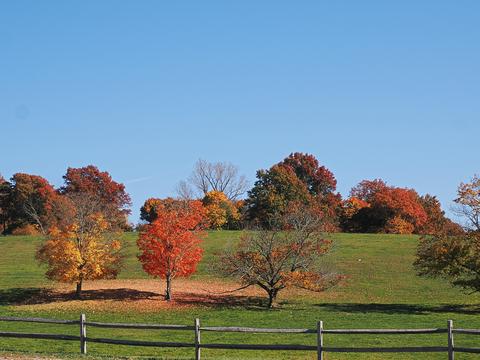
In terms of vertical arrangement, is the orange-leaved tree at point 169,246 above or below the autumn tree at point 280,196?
below

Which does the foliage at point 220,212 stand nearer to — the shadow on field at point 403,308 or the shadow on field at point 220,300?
the shadow on field at point 220,300

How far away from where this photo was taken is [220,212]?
95562 millimetres

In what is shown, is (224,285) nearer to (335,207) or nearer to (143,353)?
(143,353)

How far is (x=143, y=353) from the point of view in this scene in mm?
25297

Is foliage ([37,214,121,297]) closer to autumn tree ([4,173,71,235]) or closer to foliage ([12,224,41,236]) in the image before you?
foliage ([12,224,41,236])

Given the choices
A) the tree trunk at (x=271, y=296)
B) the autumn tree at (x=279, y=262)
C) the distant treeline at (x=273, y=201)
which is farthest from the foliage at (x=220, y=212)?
the tree trunk at (x=271, y=296)

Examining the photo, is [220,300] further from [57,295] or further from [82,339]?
[82,339]

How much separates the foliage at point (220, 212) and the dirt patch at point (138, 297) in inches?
1665

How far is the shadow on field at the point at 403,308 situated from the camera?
40156 millimetres

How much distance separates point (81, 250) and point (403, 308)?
20337 mm

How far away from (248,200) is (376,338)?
66404 millimetres

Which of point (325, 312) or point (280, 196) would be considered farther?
point (280, 196)

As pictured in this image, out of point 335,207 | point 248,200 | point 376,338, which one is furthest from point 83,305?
point 335,207

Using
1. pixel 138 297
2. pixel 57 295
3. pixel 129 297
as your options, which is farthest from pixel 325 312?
pixel 57 295
